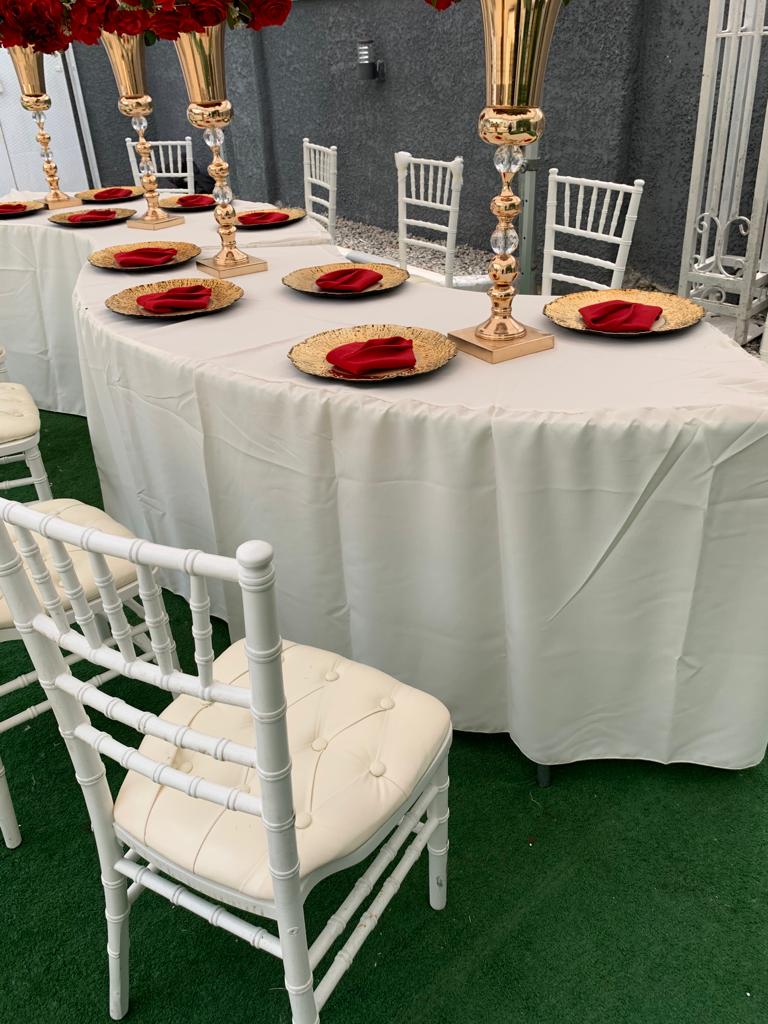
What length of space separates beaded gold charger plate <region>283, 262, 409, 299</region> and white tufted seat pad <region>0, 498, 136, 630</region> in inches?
28.3

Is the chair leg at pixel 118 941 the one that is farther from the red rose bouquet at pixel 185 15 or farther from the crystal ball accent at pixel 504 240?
the red rose bouquet at pixel 185 15

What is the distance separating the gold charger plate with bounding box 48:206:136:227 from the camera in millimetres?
2473

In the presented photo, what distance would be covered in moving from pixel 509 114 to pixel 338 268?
75 cm

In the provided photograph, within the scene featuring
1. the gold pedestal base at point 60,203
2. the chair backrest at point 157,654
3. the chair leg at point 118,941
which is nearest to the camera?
the chair backrest at point 157,654

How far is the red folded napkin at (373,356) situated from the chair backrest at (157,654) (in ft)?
1.97

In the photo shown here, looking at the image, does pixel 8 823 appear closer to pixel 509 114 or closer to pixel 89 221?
pixel 509 114

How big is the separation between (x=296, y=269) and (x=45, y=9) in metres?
0.95

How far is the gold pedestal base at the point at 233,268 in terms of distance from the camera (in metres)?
1.97

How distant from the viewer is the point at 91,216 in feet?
8.25

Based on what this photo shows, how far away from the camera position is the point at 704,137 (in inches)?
110

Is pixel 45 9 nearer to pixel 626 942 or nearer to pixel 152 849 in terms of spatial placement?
pixel 152 849

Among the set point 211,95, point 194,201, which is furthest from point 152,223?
point 211,95

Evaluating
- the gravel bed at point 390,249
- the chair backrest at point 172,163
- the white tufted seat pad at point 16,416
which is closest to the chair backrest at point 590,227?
the white tufted seat pad at point 16,416

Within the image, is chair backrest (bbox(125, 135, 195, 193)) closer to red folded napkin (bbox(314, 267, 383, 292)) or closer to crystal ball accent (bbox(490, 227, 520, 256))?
red folded napkin (bbox(314, 267, 383, 292))
